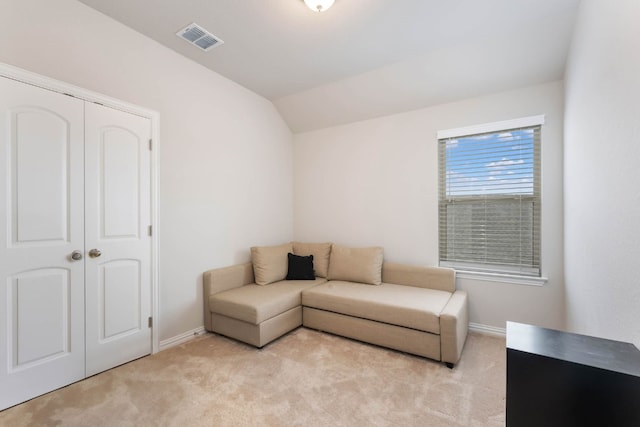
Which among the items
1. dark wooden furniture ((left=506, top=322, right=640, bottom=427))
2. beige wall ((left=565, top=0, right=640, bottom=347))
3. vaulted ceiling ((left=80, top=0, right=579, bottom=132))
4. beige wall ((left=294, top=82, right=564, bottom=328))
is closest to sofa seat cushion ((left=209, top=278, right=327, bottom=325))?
beige wall ((left=294, top=82, right=564, bottom=328))

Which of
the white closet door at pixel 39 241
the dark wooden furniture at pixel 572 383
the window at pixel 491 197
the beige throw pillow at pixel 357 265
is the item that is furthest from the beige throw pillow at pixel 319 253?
the dark wooden furniture at pixel 572 383

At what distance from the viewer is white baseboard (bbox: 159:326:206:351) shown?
2635mm

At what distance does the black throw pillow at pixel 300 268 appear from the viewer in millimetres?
3580

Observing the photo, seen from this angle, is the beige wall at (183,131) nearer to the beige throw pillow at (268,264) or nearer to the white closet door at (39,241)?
the beige throw pillow at (268,264)

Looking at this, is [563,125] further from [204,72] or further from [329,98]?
[204,72]

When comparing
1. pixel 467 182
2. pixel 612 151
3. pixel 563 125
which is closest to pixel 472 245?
pixel 467 182

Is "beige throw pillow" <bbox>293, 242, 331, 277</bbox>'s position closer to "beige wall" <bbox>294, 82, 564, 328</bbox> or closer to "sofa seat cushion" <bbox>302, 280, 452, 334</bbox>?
"beige wall" <bbox>294, 82, 564, 328</bbox>

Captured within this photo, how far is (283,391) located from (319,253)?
1961 millimetres

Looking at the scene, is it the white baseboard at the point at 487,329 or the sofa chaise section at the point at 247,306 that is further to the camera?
the white baseboard at the point at 487,329

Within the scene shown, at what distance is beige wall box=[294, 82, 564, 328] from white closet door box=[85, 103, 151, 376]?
2.25 m

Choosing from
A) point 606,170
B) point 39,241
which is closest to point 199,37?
point 39,241

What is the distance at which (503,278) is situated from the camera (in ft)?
9.51

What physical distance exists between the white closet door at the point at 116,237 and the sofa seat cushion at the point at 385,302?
1621 millimetres

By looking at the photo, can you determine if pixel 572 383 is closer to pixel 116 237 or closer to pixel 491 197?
pixel 491 197
